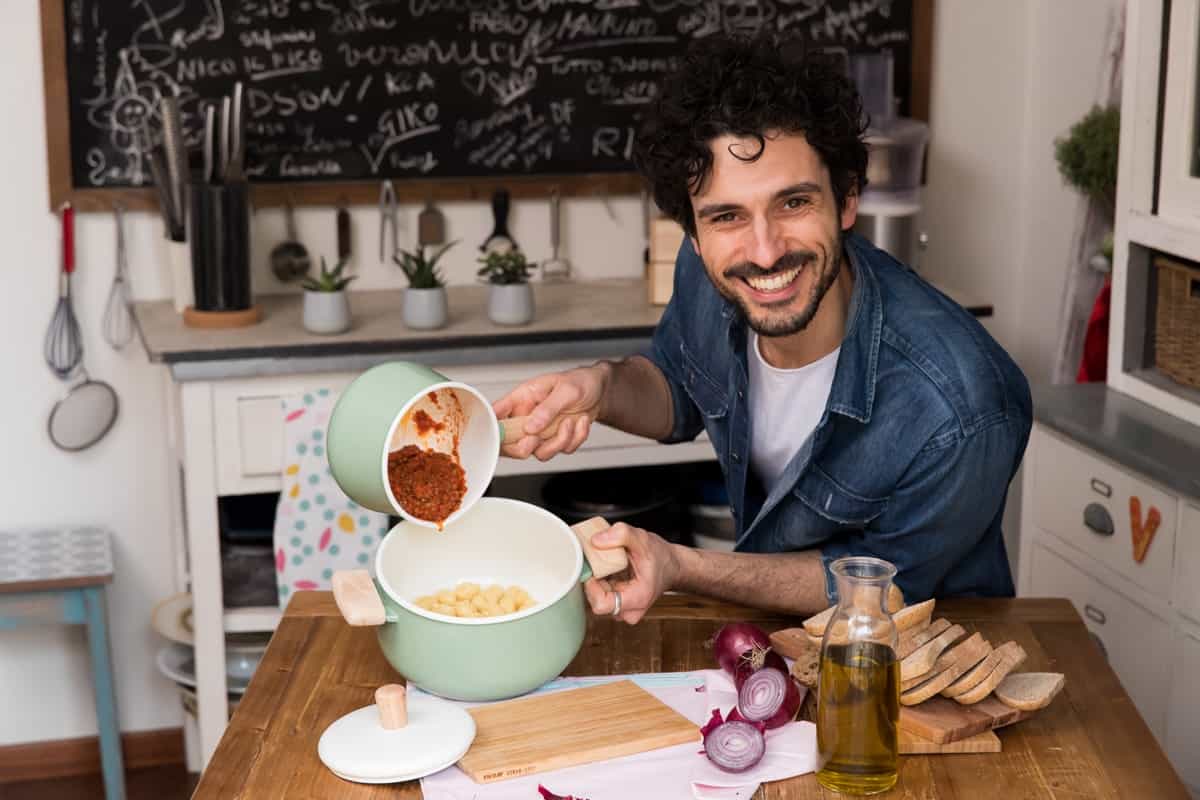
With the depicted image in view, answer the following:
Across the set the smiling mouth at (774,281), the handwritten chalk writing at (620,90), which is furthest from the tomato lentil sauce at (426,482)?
the handwritten chalk writing at (620,90)

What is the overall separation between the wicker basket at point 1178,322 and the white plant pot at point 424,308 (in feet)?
4.22

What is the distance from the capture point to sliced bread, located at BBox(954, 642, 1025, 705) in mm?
1458

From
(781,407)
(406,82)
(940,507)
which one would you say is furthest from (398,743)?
(406,82)

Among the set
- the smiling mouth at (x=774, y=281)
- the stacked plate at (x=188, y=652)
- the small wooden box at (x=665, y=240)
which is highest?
the smiling mouth at (x=774, y=281)

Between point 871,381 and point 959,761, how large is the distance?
50 centimetres

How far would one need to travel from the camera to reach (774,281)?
177 centimetres

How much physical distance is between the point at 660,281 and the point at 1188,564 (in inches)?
47.2

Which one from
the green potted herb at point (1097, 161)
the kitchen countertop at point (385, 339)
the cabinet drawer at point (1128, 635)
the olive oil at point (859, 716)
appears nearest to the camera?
the olive oil at point (859, 716)

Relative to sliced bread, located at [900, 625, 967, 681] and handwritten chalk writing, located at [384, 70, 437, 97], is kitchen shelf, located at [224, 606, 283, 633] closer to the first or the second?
handwritten chalk writing, located at [384, 70, 437, 97]

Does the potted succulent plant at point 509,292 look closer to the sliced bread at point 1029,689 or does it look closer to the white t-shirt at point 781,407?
the white t-shirt at point 781,407

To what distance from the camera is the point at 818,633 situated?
5.08 ft

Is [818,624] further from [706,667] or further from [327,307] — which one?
[327,307]

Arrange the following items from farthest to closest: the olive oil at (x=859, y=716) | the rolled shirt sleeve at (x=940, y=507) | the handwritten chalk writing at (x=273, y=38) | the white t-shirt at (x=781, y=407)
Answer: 1. the handwritten chalk writing at (x=273, y=38)
2. the white t-shirt at (x=781, y=407)
3. the rolled shirt sleeve at (x=940, y=507)
4. the olive oil at (x=859, y=716)

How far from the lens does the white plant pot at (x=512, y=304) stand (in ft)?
9.31
